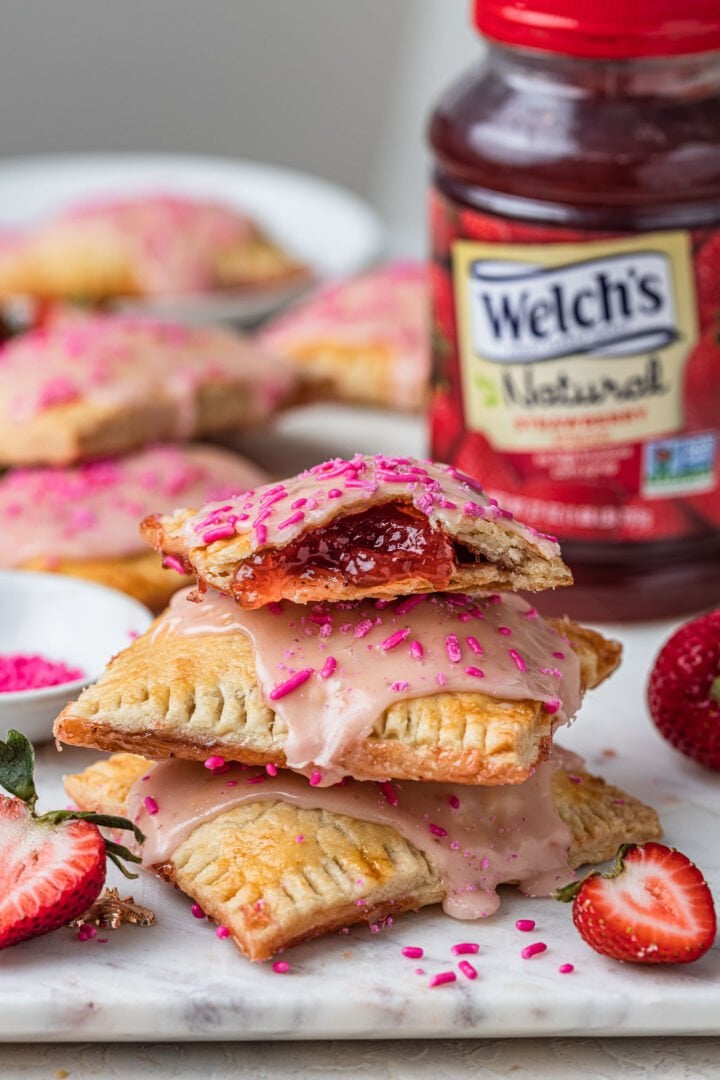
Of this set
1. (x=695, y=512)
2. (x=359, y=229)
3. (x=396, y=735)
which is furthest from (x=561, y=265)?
(x=359, y=229)

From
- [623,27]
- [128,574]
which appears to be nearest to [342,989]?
[128,574]

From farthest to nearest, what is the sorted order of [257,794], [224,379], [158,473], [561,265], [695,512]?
1. [224,379]
2. [158,473]
3. [695,512]
4. [561,265]
5. [257,794]

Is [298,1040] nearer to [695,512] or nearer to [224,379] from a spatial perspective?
[695,512]

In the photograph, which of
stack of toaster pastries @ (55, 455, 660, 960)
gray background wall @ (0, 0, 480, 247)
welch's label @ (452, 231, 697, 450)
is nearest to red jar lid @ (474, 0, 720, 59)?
welch's label @ (452, 231, 697, 450)

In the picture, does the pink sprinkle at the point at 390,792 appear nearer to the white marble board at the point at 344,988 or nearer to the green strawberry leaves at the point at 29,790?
the white marble board at the point at 344,988

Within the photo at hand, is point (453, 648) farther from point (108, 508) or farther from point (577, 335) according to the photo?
point (108, 508)
